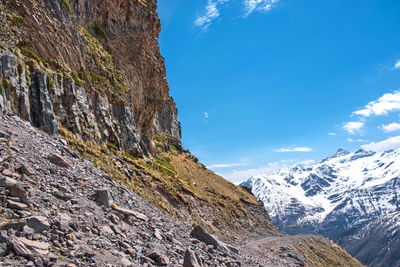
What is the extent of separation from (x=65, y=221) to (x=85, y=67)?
35813 mm

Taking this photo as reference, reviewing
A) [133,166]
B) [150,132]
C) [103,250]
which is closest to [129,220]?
[103,250]

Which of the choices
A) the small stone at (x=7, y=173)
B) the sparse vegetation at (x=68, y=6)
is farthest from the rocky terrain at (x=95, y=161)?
the sparse vegetation at (x=68, y=6)

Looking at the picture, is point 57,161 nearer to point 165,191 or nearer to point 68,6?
point 165,191

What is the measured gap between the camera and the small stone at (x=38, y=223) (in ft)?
33.2

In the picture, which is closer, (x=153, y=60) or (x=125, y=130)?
(x=125, y=130)

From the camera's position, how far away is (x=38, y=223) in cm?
1028

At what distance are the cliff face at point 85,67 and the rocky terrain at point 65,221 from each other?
21.2ft

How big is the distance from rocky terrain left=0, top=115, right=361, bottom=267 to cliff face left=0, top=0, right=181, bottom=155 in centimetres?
647

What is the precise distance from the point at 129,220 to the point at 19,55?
2169 centimetres

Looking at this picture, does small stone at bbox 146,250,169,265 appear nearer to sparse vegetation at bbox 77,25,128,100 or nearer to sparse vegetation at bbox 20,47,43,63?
sparse vegetation at bbox 20,47,43,63

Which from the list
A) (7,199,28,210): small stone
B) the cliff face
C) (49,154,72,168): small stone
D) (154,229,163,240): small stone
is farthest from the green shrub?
(7,199,28,210): small stone

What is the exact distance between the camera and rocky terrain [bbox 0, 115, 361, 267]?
31.1ft

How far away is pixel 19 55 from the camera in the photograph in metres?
30.2

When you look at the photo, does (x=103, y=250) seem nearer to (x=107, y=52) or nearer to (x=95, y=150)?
(x=95, y=150)
